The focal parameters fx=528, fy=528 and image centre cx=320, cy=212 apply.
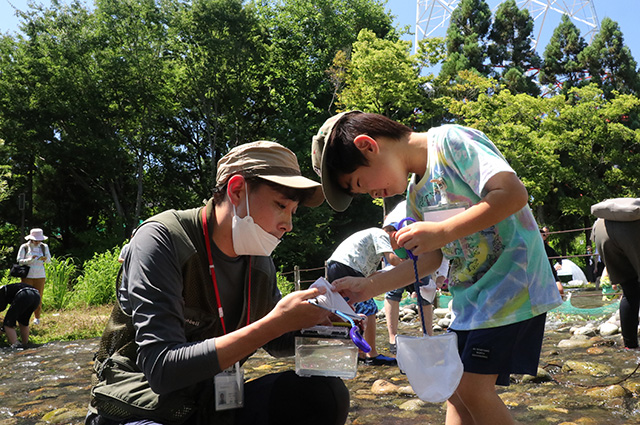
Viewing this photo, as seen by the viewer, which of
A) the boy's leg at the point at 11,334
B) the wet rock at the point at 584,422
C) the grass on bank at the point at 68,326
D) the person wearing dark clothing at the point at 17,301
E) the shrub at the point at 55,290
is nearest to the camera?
the wet rock at the point at 584,422

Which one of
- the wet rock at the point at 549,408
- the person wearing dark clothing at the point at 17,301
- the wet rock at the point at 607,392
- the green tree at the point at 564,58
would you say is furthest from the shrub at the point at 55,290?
the green tree at the point at 564,58

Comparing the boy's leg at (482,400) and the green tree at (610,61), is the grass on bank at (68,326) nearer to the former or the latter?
the boy's leg at (482,400)

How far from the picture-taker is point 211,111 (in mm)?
26828

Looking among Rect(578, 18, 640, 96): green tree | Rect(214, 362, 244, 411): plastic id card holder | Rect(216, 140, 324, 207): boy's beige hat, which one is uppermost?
Rect(578, 18, 640, 96): green tree

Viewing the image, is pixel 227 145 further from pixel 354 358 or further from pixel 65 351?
pixel 354 358

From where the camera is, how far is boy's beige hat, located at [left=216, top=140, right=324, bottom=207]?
2.02 meters

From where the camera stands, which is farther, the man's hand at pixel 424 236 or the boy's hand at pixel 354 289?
the boy's hand at pixel 354 289

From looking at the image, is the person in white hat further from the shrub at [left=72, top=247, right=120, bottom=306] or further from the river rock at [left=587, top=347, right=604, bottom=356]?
the river rock at [left=587, top=347, right=604, bottom=356]

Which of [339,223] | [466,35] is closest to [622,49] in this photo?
[466,35]

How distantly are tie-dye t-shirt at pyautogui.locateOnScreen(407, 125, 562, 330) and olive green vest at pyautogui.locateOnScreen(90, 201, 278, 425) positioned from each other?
3.16 ft

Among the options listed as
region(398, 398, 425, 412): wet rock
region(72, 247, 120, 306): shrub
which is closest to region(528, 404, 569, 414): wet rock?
region(398, 398, 425, 412): wet rock

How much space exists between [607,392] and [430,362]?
2653 mm

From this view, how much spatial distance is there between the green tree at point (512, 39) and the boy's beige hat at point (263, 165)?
118 feet

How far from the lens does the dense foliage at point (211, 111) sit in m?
23.2
